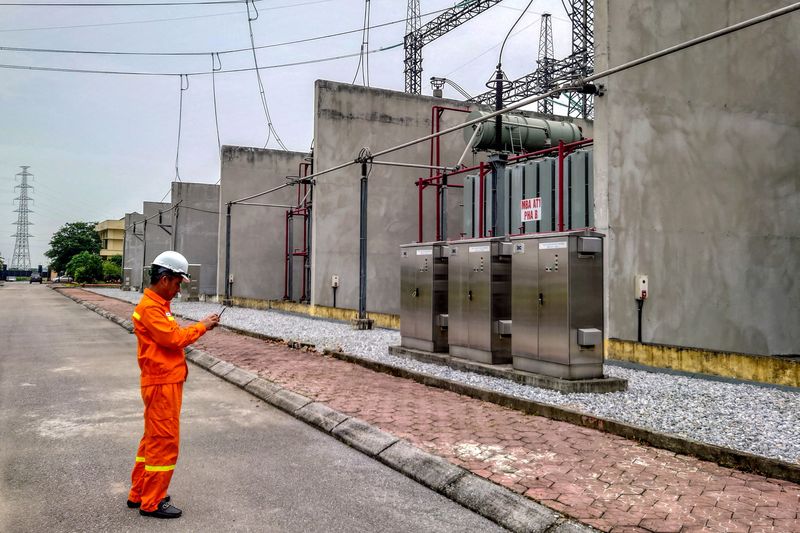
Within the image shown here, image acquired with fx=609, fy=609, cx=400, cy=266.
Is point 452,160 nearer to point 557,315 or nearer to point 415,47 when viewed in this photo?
point 557,315

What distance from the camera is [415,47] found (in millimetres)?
38906

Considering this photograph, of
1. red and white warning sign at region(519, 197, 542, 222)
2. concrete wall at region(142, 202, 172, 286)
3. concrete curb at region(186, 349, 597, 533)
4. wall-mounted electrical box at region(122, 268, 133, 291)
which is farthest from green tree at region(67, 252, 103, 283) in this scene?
concrete curb at region(186, 349, 597, 533)

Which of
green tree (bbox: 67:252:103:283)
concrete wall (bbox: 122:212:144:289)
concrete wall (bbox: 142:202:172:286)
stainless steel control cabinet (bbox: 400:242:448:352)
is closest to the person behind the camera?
stainless steel control cabinet (bbox: 400:242:448:352)

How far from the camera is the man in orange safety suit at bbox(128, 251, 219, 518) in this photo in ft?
12.7

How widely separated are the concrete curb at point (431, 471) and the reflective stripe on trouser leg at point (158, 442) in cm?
187

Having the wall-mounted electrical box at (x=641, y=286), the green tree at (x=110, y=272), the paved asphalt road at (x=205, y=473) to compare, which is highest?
the green tree at (x=110, y=272)

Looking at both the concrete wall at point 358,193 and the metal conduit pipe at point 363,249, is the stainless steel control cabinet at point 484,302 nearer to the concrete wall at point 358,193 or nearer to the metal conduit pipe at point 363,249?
the metal conduit pipe at point 363,249

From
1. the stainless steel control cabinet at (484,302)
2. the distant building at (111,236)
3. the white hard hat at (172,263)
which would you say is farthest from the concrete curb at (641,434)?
the distant building at (111,236)

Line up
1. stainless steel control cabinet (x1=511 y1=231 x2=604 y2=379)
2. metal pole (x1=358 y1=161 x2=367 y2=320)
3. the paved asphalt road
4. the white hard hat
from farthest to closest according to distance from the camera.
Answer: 1. metal pole (x1=358 y1=161 x2=367 y2=320)
2. stainless steel control cabinet (x1=511 y1=231 x2=604 y2=379)
3. the white hard hat
4. the paved asphalt road

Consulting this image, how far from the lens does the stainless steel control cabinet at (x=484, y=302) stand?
9039mm

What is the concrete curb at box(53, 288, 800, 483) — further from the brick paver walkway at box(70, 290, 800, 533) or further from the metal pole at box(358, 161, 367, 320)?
the metal pole at box(358, 161, 367, 320)

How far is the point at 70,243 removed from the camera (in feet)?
328

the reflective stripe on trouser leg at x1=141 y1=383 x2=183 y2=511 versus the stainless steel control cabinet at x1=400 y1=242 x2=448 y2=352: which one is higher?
the stainless steel control cabinet at x1=400 y1=242 x2=448 y2=352

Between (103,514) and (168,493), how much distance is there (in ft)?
1.68
